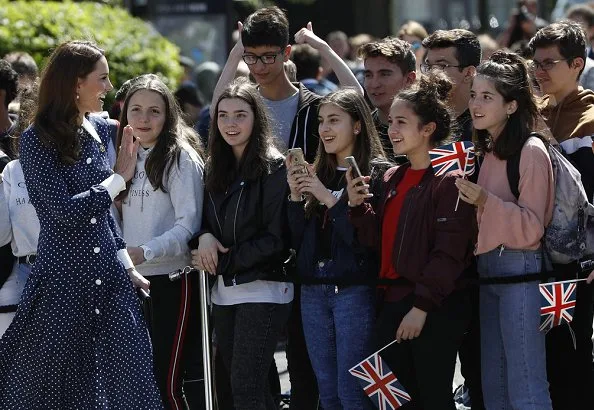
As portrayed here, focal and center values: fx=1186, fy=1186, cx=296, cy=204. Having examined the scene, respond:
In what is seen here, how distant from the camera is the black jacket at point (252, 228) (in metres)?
5.89

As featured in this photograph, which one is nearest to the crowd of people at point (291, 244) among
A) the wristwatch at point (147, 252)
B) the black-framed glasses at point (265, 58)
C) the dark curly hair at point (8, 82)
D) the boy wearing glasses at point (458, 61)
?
the wristwatch at point (147, 252)

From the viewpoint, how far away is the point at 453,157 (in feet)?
18.0

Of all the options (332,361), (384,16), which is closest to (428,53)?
(332,361)

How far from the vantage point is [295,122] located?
6.67m

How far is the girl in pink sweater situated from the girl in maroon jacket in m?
0.14

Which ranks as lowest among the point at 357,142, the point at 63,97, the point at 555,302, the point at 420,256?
the point at 555,302

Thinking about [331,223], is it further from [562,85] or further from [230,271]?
[562,85]

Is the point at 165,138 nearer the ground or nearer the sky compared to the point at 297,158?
nearer the sky

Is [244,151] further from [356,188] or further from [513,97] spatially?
[513,97]

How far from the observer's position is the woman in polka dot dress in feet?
18.3

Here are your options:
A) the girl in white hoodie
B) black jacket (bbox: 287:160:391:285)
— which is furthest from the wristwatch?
black jacket (bbox: 287:160:391:285)

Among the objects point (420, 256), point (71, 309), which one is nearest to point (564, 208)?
point (420, 256)

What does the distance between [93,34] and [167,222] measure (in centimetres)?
527

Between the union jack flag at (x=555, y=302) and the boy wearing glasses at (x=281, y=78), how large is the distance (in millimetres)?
1672
